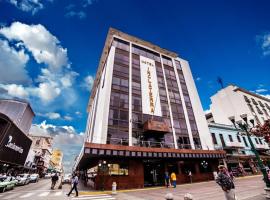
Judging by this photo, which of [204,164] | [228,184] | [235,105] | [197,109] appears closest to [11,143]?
[204,164]

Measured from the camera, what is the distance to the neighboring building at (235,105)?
37531mm

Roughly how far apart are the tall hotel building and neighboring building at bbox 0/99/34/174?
13578mm

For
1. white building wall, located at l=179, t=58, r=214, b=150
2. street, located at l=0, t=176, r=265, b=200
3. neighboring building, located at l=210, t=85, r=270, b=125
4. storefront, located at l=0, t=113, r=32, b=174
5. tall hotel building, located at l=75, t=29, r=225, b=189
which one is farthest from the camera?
neighboring building, located at l=210, t=85, r=270, b=125

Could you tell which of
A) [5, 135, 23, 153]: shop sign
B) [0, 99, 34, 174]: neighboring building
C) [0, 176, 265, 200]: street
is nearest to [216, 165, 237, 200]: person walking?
[0, 176, 265, 200]: street

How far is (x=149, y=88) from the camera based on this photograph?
27969 mm

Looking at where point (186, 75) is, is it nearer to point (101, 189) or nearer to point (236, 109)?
point (236, 109)

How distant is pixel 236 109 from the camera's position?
37.7 meters

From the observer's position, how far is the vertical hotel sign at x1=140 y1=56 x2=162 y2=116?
25.5 meters

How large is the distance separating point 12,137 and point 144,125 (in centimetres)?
2480

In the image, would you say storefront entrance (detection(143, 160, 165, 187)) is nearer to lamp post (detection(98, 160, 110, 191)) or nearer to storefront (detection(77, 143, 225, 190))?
storefront (detection(77, 143, 225, 190))

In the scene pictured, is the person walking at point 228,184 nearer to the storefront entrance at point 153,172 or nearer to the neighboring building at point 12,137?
the storefront entrance at point 153,172

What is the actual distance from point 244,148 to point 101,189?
29.7m

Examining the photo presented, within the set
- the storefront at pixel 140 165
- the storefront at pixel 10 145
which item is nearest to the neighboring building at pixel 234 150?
the storefront at pixel 140 165

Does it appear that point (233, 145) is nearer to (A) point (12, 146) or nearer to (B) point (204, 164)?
(B) point (204, 164)
